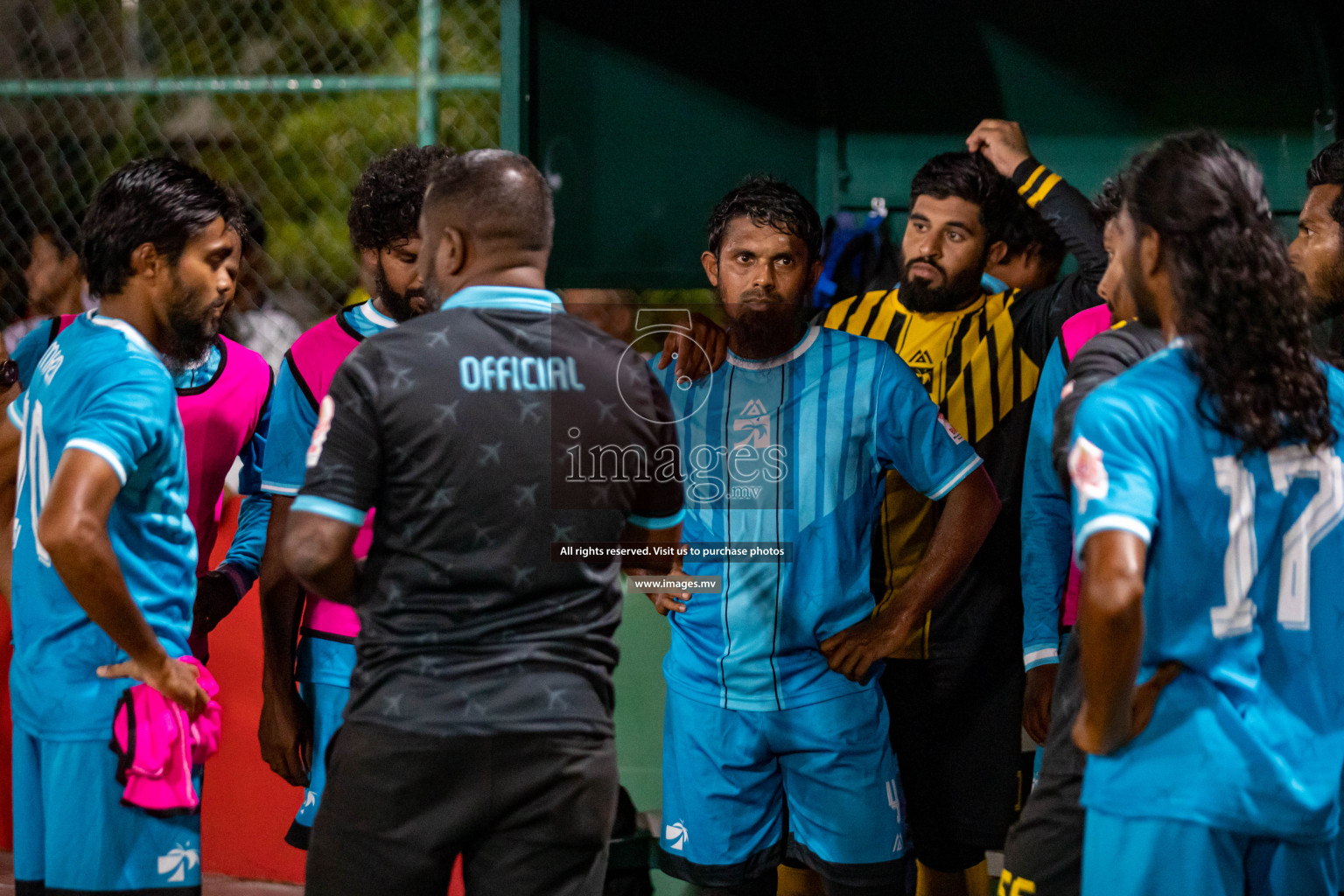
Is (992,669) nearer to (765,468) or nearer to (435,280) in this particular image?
(765,468)

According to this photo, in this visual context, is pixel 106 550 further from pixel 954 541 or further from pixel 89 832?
pixel 954 541

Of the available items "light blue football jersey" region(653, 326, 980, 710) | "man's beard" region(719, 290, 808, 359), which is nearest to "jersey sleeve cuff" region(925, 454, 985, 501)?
"light blue football jersey" region(653, 326, 980, 710)

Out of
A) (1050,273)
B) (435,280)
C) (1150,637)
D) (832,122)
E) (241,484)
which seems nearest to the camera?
(1150,637)

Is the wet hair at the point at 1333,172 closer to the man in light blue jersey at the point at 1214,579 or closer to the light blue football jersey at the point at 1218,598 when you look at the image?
the man in light blue jersey at the point at 1214,579

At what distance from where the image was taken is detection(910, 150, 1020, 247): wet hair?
373 cm

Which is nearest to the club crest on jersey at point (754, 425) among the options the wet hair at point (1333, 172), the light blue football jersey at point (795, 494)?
the light blue football jersey at point (795, 494)

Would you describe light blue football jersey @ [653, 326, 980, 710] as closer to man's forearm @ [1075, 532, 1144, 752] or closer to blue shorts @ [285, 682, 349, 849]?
blue shorts @ [285, 682, 349, 849]

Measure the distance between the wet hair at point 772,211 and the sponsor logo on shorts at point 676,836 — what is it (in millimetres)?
1454

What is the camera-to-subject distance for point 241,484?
3275 mm

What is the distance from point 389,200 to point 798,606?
141 centimetres

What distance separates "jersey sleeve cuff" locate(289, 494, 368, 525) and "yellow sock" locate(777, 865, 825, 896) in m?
1.92

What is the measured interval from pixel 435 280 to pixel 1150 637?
4.32 ft

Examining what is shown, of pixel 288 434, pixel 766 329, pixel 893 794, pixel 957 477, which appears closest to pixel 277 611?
pixel 288 434

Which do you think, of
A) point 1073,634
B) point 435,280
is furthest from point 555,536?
point 1073,634
